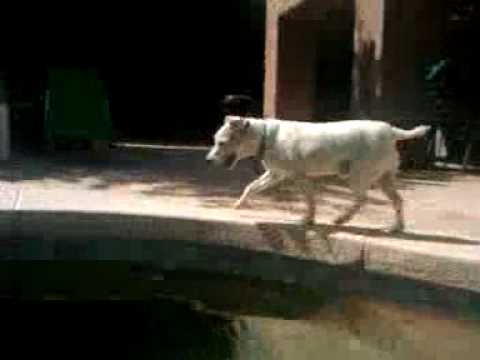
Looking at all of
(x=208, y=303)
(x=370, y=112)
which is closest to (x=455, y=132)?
(x=370, y=112)

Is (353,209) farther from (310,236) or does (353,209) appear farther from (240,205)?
(240,205)

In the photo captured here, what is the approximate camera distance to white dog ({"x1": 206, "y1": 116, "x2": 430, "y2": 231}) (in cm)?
Answer: 780

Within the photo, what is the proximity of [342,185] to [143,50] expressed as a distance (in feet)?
25.8

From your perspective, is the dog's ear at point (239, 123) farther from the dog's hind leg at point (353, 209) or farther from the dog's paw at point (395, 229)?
the dog's paw at point (395, 229)

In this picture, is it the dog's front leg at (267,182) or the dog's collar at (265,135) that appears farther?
the dog's front leg at (267,182)

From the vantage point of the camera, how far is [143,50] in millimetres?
17812

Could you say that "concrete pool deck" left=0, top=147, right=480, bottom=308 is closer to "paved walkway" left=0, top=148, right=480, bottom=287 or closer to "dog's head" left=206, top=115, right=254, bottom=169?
"paved walkway" left=0, top=148, right=480, bottom=287

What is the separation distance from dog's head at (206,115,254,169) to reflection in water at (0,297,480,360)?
112cm

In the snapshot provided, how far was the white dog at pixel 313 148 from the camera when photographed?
307 inches

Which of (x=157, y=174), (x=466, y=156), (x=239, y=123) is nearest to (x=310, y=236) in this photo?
(x=239, y=123)

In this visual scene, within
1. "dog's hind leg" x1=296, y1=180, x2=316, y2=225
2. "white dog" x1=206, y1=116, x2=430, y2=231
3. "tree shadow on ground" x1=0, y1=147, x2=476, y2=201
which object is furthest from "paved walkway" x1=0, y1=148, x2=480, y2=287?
"white dog" x1=206, y1=116, x2=430, y2=231

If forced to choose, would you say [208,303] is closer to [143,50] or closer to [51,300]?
[51,300]

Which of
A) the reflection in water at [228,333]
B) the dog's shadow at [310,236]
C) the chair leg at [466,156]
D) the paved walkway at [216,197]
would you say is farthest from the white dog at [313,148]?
the chair leg at [466,156]

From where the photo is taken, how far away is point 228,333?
271 inches
